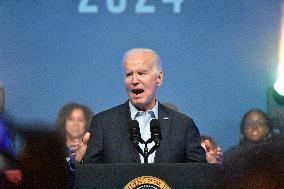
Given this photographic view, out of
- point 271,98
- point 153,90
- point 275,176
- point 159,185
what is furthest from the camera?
point 271,98

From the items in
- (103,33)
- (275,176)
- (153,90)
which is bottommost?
(275,176)

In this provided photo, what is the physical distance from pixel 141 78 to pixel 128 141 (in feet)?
0.83

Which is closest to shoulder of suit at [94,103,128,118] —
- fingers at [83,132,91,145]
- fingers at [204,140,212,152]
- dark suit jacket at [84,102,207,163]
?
dark suit jacket at [84,102,207,163]

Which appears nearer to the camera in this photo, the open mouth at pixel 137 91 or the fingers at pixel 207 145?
the fingers at pixel 207 145

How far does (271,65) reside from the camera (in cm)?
426

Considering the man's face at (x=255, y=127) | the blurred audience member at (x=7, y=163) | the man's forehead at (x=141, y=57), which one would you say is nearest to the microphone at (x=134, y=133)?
the man's forehead at (x=141, y=57)

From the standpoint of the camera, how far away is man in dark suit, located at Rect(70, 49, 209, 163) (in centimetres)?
245

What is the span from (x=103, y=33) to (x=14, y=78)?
641 millimetres

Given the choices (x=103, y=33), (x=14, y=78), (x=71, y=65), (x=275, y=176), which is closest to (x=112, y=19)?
(x=103, y=33)

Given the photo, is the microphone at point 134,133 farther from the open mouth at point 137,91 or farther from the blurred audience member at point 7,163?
the blurred audience member at point 7,163

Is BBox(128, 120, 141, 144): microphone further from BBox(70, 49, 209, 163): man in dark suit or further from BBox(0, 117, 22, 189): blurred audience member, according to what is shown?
BBox(0, 117, 22, 189): blurred audience member

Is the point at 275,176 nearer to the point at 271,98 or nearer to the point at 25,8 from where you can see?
the point at 271,98

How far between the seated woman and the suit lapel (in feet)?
5.03

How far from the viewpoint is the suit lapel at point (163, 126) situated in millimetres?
2465
